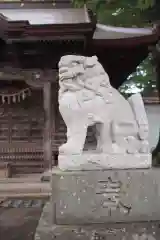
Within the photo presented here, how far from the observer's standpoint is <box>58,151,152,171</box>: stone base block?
97.7 inches

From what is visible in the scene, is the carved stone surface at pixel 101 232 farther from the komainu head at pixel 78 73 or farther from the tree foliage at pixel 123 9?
the tree foliage at pixel 123 9

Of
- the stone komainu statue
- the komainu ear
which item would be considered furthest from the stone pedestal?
the komainu ear

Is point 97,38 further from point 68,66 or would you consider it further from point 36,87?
point 68,66

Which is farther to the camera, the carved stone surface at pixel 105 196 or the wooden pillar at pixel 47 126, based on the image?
the wooden pillar at pixel 47 126

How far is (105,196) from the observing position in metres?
2.45

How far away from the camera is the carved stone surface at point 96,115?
8.27ft

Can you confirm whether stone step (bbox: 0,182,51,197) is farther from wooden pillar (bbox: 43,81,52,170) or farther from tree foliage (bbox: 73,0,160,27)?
tree foliage (bbox: 73,0,160,27)

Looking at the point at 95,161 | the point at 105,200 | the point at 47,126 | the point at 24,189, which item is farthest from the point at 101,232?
the point at 47,126

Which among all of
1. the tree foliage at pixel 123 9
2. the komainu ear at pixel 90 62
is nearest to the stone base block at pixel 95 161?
the komainu ear at pixel 90 62

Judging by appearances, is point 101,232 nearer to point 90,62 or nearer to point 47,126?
point 90,62

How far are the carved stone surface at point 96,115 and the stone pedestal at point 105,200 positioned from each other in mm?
92

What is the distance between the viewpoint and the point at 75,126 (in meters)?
2.53

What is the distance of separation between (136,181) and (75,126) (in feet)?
1.68

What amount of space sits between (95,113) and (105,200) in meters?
0.55
